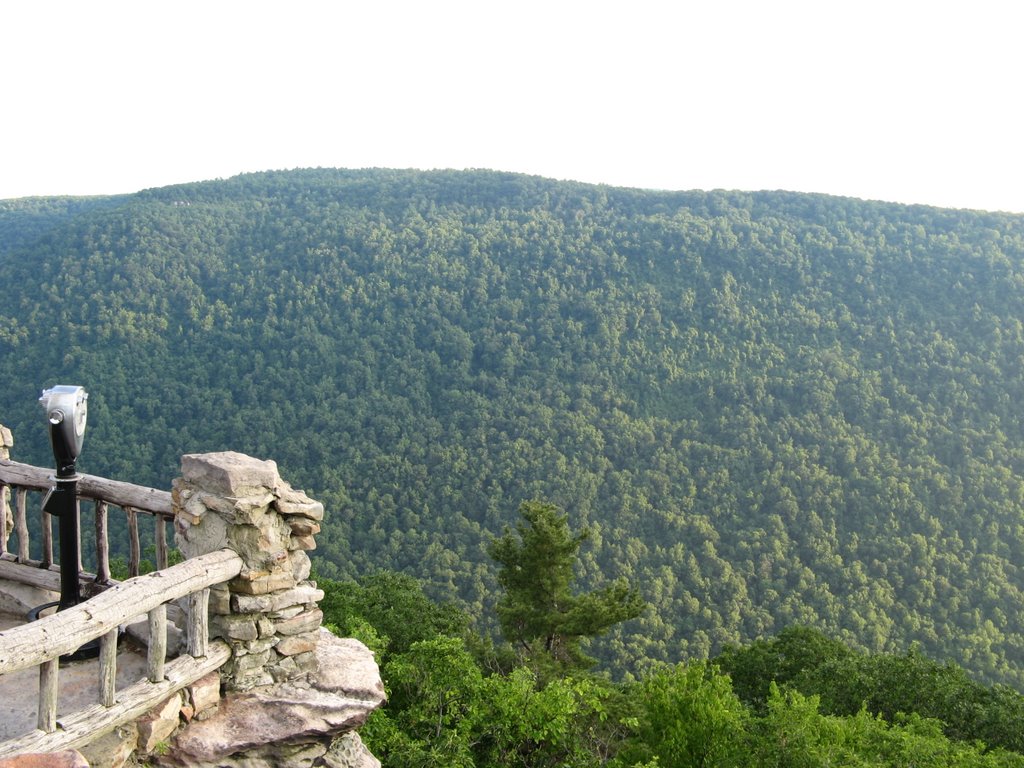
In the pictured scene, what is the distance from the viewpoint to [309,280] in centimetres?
12256

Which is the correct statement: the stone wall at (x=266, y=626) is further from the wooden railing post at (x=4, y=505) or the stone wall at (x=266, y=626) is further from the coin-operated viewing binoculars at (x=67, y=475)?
the wooden railing post at (x=4, y=505)

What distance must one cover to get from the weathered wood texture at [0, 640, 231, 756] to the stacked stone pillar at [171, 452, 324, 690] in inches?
11.3

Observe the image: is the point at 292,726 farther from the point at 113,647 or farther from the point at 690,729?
the point at 690,729

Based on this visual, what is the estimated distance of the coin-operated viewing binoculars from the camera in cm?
639

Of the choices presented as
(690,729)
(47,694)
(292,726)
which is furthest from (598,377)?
(47,694)

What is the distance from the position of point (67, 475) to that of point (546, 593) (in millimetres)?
20578

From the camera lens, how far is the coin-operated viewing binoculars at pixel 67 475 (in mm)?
6391

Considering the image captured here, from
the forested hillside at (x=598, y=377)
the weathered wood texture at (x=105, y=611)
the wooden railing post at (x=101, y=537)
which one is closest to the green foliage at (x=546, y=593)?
the wooden railing post at (x=101, y=537)

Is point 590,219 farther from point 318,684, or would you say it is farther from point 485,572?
point 318,684

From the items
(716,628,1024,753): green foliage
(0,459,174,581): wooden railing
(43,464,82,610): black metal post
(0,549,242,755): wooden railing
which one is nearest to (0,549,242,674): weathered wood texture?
(0,549,242,755): wooden railing

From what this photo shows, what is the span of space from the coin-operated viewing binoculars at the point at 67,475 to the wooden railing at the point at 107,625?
0.85 ft

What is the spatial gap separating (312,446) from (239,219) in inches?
2431

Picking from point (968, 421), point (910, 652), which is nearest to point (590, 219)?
point (968, 421)

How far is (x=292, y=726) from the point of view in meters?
6.25
